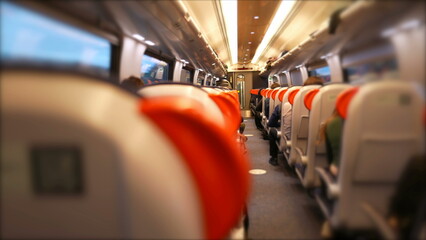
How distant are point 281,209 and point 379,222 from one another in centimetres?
193

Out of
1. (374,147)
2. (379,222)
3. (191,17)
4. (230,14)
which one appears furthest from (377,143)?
(230,14)

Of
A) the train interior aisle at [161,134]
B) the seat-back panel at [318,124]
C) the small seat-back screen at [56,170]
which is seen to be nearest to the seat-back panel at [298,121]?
the seat-back panel at [318,124]

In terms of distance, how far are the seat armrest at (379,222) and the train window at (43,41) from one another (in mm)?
1663

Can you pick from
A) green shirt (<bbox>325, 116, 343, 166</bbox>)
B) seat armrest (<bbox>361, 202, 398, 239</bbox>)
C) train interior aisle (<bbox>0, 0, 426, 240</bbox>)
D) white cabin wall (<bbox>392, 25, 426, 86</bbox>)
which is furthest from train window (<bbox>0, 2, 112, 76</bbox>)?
green shirt (<bbox>325, 116, 343, 166</bbox>)

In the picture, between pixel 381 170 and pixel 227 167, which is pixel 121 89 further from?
pixel 381 170

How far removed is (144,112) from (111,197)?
0.27 m

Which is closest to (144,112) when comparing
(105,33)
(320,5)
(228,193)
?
(228,193)

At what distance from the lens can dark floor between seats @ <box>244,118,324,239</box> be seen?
2.75m

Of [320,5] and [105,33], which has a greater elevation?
[320,5]

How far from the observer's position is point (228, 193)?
0.94 metres

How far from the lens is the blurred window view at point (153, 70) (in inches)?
154

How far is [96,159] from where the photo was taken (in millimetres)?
739

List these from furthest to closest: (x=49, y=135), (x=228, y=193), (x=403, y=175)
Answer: (x=403, y=175) → (x=228, y=193) → (x=49, y=135)

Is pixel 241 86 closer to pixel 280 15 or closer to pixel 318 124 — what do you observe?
pixel 280 15
